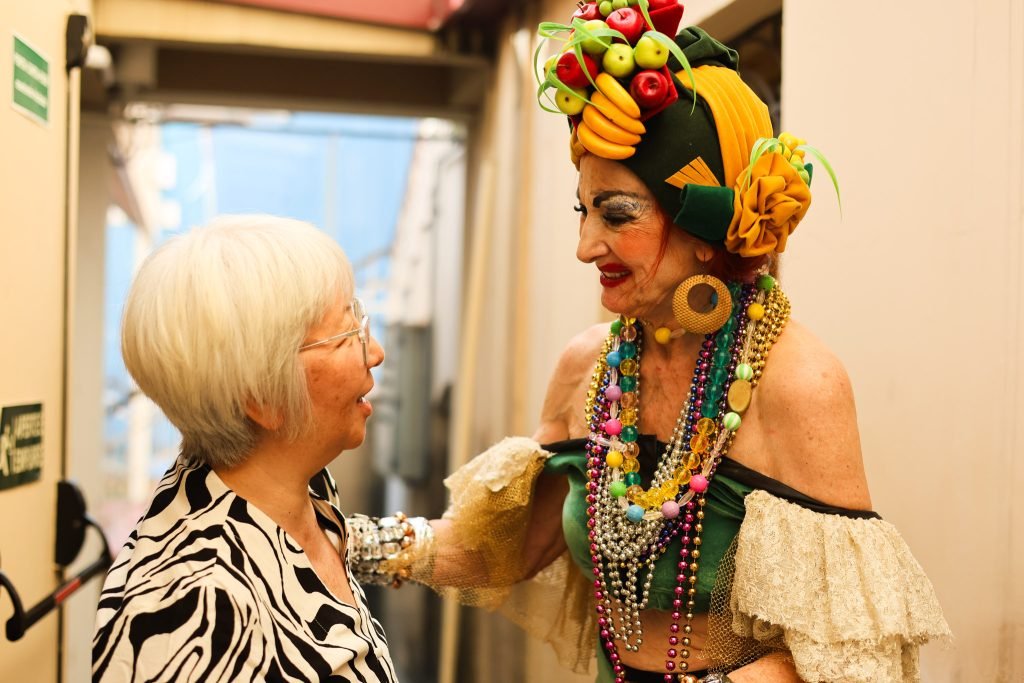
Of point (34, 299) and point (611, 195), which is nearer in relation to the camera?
point (611, 195)

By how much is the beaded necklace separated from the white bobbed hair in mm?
507

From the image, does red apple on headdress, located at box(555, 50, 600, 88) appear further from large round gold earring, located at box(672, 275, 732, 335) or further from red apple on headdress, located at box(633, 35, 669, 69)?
large round gold earring, located at box(672, 275, 732, 335)

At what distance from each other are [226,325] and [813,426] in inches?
30.0

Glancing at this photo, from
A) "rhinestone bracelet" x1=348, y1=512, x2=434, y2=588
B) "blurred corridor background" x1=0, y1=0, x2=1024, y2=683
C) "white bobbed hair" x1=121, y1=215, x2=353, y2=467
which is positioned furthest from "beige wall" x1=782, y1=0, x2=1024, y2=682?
"white bobbed hair" x1=121, y1=215, x2=353, y2=467

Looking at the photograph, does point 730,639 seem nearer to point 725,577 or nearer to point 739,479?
point 725,577

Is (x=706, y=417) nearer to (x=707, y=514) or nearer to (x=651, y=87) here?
(x=707, y=514)

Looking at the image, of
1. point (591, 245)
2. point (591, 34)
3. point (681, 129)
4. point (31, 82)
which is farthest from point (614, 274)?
point (31, 82)

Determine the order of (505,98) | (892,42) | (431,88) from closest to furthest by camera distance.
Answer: (892,42), (505,98), (431,88)

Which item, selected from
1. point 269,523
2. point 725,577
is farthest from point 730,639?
point 269,523

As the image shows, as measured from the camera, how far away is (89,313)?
4191 millimetres

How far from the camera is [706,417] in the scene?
1.42 metres

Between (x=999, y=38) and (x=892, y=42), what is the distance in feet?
0.82

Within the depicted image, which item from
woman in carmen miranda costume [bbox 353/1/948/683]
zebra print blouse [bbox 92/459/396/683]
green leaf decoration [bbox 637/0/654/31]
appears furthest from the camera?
green leaf decoration [bbox 637/0/654/31]

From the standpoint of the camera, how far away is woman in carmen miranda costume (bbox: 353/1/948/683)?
125cm
